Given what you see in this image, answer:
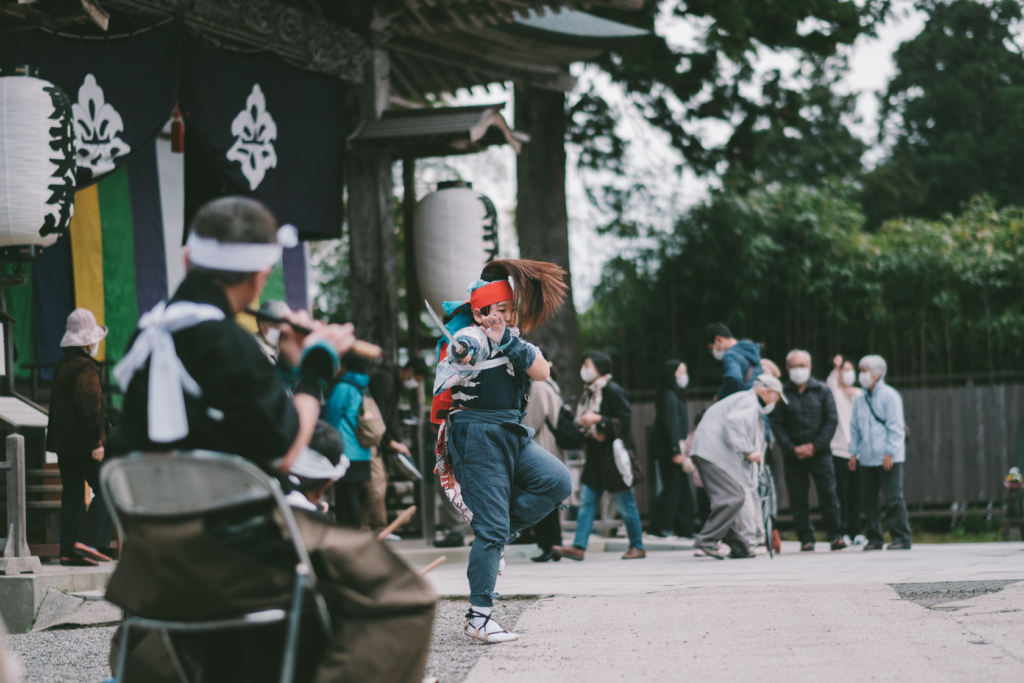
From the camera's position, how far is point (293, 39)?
956 centimetres

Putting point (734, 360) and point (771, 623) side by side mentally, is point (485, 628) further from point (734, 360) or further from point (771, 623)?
point (734, 360)

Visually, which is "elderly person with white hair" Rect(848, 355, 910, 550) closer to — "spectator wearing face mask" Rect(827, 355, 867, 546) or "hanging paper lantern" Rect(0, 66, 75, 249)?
"spectator wearing face mask" Rect(827, 355, 867, 546)

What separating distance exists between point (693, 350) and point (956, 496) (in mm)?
3951

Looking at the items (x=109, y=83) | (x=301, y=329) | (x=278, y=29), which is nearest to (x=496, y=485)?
(x=301, y=329)

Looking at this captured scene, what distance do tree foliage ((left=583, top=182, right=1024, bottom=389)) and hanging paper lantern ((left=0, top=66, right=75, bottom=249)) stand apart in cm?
966

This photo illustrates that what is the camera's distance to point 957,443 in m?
14.0

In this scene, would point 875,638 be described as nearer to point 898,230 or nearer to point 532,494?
point 532,494

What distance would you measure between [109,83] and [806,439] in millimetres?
6488

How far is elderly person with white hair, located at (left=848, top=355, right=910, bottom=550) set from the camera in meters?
9.58

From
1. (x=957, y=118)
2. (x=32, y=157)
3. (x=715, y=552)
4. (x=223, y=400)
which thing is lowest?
(x=715, y=552)

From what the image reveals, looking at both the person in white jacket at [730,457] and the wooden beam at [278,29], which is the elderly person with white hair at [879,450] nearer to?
the person in white jacket at [730,457]

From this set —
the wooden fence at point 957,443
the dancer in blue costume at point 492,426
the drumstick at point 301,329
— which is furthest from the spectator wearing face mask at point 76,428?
the wooden fence at point 957,443

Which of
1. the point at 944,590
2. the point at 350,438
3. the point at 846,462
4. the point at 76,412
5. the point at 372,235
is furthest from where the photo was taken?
the point at 846,462

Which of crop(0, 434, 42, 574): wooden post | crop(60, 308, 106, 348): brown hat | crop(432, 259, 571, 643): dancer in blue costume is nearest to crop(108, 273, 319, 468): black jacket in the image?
crop(432, 259, 571, 643): dancer in blue costume
